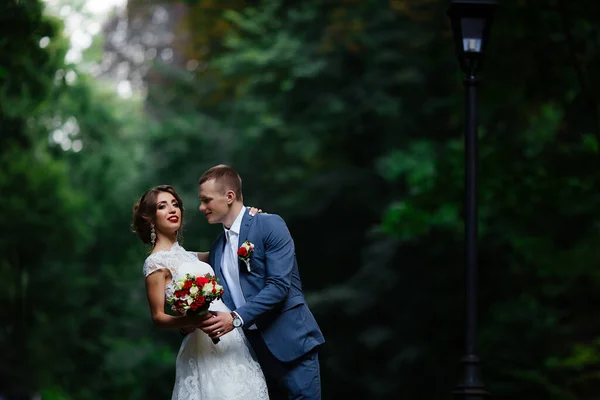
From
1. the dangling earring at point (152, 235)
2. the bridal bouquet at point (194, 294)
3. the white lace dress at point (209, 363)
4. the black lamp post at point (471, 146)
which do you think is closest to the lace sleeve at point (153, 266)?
the white lace dress at point (209, 363)

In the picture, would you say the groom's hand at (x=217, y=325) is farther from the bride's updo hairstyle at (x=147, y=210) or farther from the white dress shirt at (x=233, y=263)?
the bride's updo hairstyle at (x=147, y=210)

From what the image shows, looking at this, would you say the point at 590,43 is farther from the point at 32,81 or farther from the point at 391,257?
the point at 391,257

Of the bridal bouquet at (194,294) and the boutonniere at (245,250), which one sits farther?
the boutonniere at (245,250)

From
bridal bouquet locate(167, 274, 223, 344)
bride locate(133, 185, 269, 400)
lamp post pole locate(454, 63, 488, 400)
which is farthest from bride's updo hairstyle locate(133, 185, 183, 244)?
lamp post pole locate(454, 63, 488, 400)

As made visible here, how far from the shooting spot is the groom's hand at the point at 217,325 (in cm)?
648

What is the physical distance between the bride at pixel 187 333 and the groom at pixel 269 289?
15 centimetres

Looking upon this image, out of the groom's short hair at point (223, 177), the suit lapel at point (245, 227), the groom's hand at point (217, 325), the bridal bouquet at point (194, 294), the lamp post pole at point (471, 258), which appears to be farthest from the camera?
the lamp post pole at point (471, 258)

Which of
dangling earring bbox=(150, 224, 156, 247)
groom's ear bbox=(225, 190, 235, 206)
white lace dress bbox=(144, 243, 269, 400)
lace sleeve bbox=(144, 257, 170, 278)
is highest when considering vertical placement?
groom's ear bbox=(225, 190, 235, 206)

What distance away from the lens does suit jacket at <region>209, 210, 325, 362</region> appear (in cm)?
671

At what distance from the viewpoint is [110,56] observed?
36000 millimetres

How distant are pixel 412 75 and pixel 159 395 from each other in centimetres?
1076

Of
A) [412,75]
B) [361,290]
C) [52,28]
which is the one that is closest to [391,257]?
[361,290]

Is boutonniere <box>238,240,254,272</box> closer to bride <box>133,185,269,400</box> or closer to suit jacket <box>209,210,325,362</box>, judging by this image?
suit jacket <box>209,210,325,362</box>

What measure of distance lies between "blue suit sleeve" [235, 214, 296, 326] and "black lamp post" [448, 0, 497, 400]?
8.22ft
